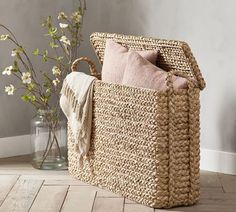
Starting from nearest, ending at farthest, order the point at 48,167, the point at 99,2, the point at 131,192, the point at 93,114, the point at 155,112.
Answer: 1. the point at 155,112
2. the point at 131,192
3. the point at 93,114
4. the point at 48,167
5. the point at 99,2

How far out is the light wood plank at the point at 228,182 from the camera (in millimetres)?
3531

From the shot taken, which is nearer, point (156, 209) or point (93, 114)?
point (156, 209)

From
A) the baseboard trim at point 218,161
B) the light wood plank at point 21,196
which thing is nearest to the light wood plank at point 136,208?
the light wood plank at point 21,196

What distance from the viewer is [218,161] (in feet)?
12.7

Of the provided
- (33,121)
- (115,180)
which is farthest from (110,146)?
(33,121)

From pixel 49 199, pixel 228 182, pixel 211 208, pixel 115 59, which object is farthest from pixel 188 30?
pixel 49 199

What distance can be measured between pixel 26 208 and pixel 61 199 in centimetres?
20

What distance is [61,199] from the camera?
11.0 feet

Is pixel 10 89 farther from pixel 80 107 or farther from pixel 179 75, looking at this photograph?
pixel 179 75

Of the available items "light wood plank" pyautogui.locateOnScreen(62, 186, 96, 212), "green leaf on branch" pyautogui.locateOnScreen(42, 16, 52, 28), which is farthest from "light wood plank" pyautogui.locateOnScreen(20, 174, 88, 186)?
"green leaf on branch" pyautogui.locateOnScreen(42, 16, 52, 28)

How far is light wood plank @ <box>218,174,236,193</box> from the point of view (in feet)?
11.6

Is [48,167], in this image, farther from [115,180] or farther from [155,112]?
[155,112]

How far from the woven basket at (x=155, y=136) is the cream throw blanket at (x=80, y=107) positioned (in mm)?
75

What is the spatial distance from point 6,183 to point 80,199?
461mm
